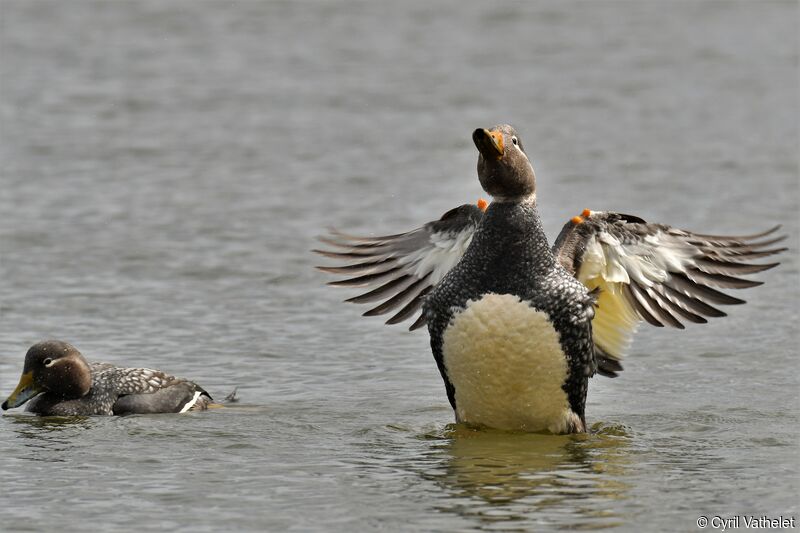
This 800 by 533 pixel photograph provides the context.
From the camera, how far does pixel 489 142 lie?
908 cm

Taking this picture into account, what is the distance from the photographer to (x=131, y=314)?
41.4 ft

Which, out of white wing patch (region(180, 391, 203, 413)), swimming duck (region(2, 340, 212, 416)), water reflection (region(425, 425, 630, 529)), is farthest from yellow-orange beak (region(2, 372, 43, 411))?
water reflection (region(425, 425, 630, 529))

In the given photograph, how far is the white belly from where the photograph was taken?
8.94 metres

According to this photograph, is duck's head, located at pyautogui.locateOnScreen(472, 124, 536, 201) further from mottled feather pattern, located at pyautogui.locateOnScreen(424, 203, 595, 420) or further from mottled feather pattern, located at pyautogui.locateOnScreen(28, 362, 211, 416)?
mottled feather pattern, located at pyautogui.locateOnScreen(28, 362, 211, 416)

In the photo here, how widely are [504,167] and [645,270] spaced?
1461 mm

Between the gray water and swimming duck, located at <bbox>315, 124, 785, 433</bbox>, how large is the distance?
36cm

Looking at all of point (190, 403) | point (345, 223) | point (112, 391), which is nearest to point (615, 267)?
point (190, 403)

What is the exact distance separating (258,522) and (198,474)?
101 centimetres

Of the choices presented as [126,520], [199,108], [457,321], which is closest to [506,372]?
[457,321]

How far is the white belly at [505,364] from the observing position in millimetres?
8938

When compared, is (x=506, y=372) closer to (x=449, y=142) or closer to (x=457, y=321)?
(x=457, y=321)

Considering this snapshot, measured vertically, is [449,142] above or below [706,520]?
above

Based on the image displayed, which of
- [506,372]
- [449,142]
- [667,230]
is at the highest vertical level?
[449,142]

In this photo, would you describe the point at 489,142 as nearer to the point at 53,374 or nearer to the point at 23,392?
the point at 53,374
